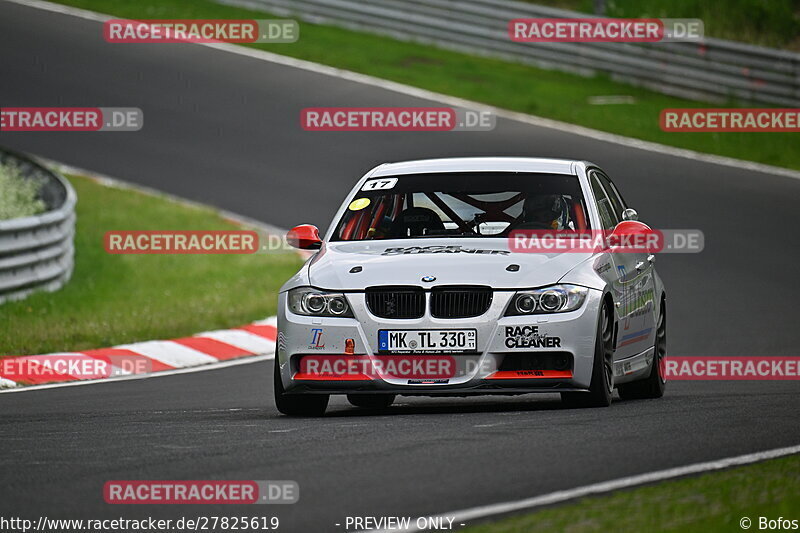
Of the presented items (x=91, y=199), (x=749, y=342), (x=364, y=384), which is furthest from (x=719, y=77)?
(x=364, y=384)

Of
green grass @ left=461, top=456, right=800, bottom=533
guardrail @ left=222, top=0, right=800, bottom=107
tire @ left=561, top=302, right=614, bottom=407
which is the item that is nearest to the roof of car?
tire @ left=561, top=302, right=614, bottom=407

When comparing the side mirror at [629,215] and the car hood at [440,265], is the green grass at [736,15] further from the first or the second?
the car hood at [440,265]

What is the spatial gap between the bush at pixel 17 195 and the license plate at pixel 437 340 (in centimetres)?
1048

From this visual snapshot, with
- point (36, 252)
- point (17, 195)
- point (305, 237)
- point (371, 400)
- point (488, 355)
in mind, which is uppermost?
point (305, 237)

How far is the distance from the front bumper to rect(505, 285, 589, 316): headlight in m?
0.04

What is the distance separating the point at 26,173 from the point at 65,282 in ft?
11.7

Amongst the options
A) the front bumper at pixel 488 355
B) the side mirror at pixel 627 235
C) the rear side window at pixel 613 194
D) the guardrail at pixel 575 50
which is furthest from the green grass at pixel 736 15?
the front bumper at pixel 488 355

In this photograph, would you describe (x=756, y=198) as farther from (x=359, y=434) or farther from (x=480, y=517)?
(x=480, y=517)

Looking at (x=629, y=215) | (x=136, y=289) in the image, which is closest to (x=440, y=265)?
(x=629, y=215)

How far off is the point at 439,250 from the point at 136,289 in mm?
9087

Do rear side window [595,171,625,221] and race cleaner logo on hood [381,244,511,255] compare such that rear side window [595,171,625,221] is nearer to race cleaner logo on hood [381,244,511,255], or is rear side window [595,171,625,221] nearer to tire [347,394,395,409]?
race cleaner logo on hood [381,244,511,255]

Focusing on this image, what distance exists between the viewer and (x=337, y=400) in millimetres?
11586

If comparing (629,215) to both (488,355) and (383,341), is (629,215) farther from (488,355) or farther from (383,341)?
(383,341)

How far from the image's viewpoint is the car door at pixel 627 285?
32.6 feet
